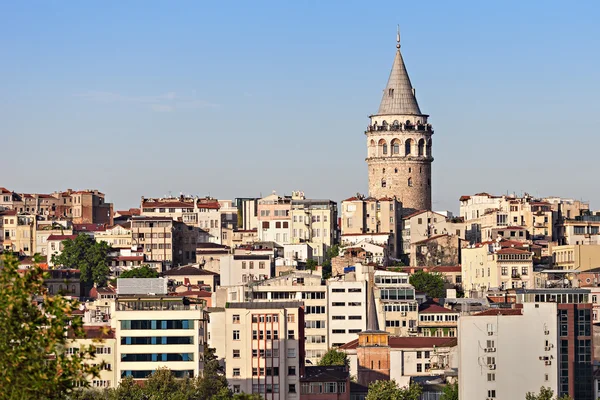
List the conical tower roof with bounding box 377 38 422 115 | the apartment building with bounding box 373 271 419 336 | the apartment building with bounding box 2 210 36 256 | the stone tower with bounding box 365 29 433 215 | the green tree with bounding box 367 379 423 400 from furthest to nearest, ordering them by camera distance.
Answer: the apartment building with bounding box 2 210 36 256
the conical tower roof with bounding box 377 38 422 115
the stone tower with bounding box 365 29 433 215
the apartment building with bounding box 373 271 419 336
the green tree with bounding box 367 379 423 400

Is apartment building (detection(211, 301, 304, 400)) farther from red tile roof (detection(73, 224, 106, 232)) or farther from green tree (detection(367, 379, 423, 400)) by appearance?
red tile roof (detection(73, 224, 106, 232))

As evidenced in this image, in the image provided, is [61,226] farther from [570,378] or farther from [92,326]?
[570,378]

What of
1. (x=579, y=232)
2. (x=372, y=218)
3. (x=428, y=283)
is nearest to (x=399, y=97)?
(x=372, y=218)

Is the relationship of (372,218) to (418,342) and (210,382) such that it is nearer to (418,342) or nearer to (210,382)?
(418,342)

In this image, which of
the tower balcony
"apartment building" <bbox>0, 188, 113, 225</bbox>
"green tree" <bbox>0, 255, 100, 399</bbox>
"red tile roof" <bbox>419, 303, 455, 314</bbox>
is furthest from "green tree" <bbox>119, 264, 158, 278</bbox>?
"green tree" <bbox>0, 255, 100, 399</bbox>

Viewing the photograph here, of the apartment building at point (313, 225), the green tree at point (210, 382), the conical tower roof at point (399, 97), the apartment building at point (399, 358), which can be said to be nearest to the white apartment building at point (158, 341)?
the green tree at point (210, 382)

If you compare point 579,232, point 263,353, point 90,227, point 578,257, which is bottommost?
point 263,353
